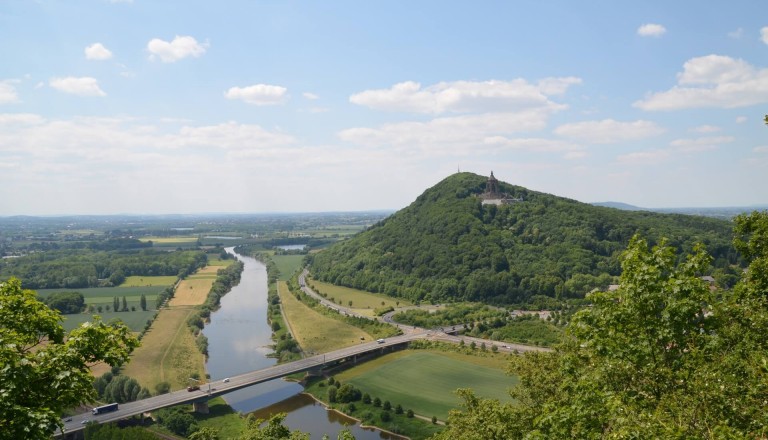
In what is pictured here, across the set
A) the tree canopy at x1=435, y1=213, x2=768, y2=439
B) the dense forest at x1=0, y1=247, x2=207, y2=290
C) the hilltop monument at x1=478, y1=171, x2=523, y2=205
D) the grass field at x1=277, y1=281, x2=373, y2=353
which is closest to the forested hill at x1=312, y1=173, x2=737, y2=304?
the hilltop monument at x1=478, y1=171, x2=523, y2=205

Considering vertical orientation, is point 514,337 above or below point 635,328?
below

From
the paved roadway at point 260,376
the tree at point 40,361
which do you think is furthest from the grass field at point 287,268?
the tree at point 40,361

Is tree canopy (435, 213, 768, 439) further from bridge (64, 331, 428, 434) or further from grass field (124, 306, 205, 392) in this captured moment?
grass field (124, 306, 205, 392)

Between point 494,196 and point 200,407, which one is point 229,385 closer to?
point 200,407

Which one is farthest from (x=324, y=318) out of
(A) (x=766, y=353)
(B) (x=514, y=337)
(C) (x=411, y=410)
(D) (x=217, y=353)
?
(A) (x=766, y=353)

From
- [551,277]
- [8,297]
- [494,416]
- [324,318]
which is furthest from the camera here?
[551,277]

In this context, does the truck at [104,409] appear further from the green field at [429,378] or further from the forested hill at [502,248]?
the forested hill at [502,248]

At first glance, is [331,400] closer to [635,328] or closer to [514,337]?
[514,337]
